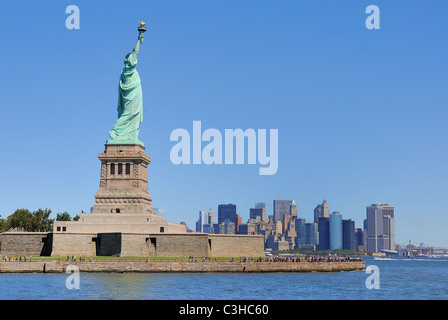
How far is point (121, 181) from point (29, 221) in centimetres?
2803

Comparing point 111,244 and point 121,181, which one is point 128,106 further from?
point 111,244

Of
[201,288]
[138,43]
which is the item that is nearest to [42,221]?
[138,43]

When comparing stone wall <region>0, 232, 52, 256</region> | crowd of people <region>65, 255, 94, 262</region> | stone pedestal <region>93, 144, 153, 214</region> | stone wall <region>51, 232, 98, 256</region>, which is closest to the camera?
crowd of people <region>65, 255, 94, 262</region>

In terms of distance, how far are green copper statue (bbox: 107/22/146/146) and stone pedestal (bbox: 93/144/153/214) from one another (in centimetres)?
156

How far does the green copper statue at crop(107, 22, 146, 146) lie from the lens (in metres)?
91.6

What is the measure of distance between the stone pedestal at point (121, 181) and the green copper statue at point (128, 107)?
156cm

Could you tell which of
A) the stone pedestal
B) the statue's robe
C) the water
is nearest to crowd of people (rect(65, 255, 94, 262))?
the water

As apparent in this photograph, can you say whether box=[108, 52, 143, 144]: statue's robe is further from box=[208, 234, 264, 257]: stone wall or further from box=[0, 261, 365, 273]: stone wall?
box=[0, 261, 365, 273]: stone wall

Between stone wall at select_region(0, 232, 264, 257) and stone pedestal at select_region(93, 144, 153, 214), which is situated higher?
stone pedestal at select_region(93, 144, 153, 214)

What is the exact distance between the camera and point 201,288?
60.1 meters

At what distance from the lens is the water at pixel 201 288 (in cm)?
5378

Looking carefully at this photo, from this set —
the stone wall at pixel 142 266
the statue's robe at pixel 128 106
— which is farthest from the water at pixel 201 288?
the statue's robe at pixel 128 106
